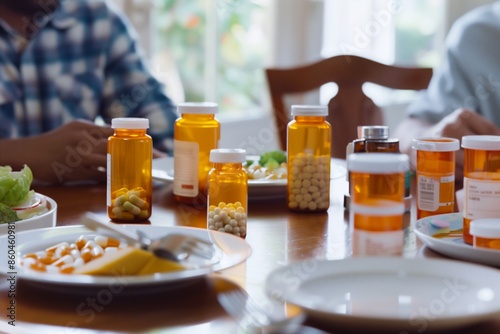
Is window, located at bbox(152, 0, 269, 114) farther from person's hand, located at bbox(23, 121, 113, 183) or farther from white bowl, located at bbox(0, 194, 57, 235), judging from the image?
white bowl, located at bbox(0, 194, 57, 235)

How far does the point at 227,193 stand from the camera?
111cm

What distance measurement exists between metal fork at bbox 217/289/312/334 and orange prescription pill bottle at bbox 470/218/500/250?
292mm

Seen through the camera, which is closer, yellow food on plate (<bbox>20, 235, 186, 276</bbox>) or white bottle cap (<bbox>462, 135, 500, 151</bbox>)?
yellow food on plate (<bbox>20, 235, 186, 276</bbox>)

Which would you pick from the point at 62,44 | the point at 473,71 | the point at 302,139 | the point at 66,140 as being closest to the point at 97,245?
the point at 302,139

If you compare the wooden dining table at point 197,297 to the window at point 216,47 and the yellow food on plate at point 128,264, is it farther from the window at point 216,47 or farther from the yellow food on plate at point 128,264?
the window at point 216,47

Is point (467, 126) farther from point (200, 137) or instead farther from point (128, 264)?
point (128, 264)

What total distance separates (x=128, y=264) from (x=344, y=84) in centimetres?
145

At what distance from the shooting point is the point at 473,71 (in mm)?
2209

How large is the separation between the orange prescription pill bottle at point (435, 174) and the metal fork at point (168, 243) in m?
0.36

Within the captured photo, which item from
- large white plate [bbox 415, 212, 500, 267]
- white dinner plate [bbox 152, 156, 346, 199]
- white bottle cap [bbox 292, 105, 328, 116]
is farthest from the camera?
white dinner plate [bbox 152, 156, 346, 199]

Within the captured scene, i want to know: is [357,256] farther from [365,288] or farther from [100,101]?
[100,101]

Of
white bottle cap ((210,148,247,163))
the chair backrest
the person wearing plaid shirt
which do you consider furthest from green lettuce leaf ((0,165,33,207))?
the chair backrest

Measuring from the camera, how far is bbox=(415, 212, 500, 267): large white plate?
0.89 m

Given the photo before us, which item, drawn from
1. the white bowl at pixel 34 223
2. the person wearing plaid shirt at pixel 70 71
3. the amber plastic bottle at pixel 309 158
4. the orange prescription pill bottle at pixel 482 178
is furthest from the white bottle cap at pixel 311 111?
the person wearing plaid shirt at pixel 70 71
